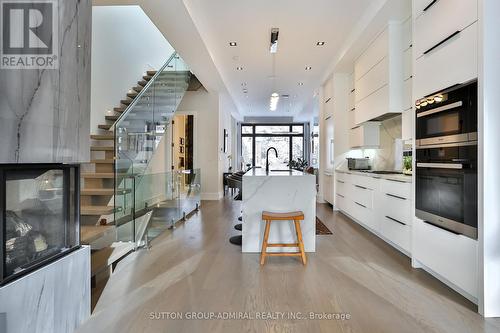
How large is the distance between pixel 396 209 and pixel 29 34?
3.53 metres

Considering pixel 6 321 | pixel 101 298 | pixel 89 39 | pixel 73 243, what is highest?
pixel 89 39

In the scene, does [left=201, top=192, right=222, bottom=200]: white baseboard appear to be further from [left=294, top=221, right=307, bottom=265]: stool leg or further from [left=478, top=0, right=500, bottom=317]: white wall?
[left=478, top=0, right=500, bottom=317]: white wall

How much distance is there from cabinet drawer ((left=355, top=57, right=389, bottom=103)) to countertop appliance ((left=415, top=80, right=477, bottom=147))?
1.39m

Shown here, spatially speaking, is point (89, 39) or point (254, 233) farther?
point (254, 233)

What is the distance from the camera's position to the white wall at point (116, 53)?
5234 millimetres

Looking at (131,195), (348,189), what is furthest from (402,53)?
(131,195)

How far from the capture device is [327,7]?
3.93 m

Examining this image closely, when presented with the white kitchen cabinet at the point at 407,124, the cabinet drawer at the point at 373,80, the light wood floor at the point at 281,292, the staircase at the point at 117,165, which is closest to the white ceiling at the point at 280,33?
the cabinet drawer at the point at 373,80

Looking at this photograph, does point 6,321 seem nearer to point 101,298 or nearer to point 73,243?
point 73,243

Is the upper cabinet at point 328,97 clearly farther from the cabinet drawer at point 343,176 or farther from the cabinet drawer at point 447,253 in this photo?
the cabinet drawer at point 447,253

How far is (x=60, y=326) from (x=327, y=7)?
4343mm

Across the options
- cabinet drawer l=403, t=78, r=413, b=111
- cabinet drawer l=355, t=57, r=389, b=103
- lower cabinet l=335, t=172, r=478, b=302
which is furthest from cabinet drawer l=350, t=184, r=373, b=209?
cabinet drawer l=355, t=57, r=389, b=103

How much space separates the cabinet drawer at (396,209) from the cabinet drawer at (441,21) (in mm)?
1512

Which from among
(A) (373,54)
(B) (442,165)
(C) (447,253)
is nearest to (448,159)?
(B) (442,165)
